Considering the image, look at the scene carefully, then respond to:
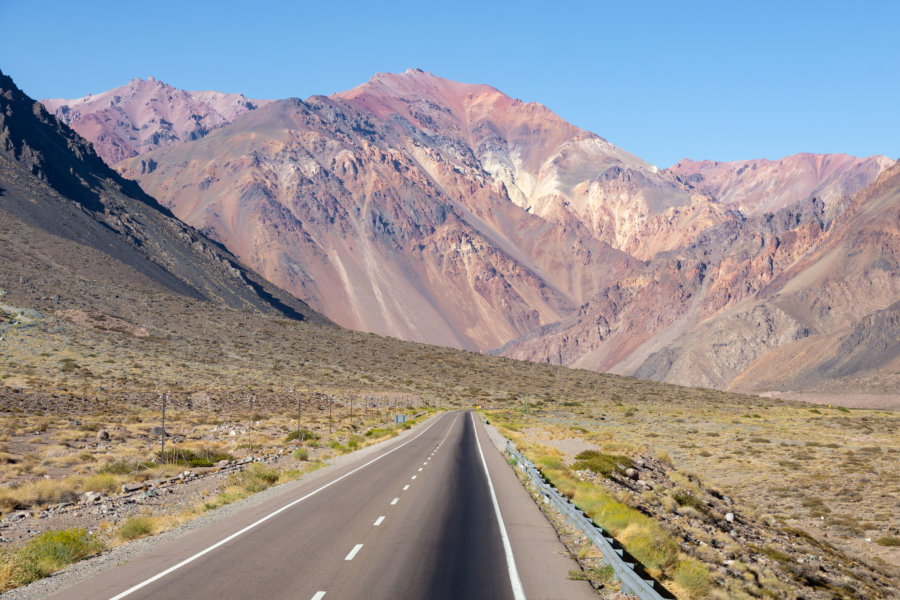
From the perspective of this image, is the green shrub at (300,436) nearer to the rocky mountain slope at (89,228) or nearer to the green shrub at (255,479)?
the green shrub at (255,479)

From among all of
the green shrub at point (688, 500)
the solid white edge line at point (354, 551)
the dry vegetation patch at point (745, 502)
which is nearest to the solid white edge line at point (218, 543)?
the solid white edge line at point (354, 551)

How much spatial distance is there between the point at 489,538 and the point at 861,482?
25.2 metres

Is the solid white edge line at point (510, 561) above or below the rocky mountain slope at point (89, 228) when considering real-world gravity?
below

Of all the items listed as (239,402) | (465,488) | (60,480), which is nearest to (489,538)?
(465,488)

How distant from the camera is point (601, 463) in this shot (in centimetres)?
2891

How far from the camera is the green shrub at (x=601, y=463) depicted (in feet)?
90.7

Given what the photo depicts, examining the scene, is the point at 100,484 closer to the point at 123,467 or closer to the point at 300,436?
the point at 123,467

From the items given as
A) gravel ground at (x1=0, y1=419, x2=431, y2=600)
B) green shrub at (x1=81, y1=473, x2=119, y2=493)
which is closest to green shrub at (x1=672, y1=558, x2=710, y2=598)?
gravel ground at (x1=0, y1=419, x2=431, y2=600)

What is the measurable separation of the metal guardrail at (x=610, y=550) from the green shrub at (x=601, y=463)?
6.70 meters

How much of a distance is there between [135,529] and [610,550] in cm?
1011

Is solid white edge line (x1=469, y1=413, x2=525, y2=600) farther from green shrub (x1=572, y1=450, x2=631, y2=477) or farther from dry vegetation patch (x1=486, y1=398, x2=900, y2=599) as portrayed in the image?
green shrub (x1=572, y1=450, x2=631, y2=477)

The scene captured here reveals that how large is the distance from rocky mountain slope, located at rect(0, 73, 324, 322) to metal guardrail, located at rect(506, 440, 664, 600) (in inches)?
3409

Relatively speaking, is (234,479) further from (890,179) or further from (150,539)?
(890,179)

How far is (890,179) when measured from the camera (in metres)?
199
